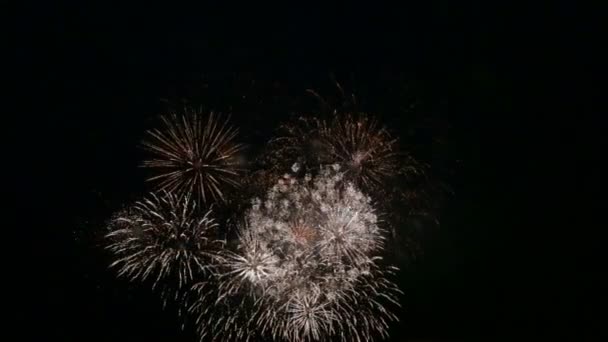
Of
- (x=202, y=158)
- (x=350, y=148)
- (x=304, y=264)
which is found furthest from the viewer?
(x=350, y=148)

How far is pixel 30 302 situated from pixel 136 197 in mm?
3425

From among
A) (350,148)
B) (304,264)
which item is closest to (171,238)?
(304,264)

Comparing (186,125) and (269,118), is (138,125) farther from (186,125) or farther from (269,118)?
(269,118)

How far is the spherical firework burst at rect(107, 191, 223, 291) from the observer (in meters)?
7.49

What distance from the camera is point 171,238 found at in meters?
7.48

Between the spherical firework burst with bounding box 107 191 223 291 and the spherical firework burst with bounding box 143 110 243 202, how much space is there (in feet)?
1.03

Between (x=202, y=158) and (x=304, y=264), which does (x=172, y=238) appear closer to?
(x=202, y=158)

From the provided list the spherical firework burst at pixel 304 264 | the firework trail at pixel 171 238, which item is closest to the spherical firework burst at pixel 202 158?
the firework trail at pixel 171 238

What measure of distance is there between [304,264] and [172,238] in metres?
2.29

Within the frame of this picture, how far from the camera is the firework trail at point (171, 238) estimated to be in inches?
295

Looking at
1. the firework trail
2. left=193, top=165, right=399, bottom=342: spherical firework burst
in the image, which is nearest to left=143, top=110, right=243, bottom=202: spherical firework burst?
the firework trail

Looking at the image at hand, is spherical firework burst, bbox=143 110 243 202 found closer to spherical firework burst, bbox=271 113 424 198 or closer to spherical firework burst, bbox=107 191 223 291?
spherical firework burst, bbox=107 191 223 291

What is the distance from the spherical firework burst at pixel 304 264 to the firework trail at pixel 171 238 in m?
0.48

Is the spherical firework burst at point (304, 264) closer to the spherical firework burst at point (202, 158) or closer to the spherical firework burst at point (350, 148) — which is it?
the spherical firework burst at point (350, 148)
